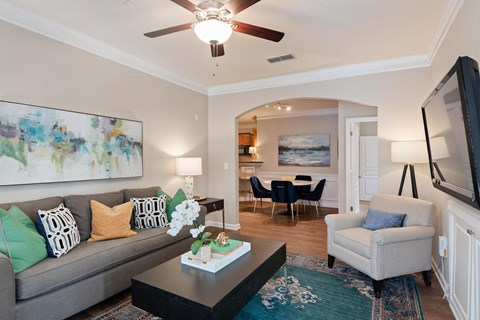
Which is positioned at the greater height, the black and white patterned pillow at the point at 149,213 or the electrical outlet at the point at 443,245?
the black and white patterned pillow at the point at 149,213

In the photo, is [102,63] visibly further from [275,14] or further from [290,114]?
[290,114]

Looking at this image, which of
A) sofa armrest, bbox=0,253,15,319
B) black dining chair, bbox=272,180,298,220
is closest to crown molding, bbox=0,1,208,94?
sofa armrest, bbox=0,253,15,319

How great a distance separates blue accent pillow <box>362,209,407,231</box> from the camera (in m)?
2.82

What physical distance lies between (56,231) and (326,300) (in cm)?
242

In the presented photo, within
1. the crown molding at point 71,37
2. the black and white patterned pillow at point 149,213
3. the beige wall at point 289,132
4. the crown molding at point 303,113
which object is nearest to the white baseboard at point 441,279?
the black and white patterned pillow at point 149,213

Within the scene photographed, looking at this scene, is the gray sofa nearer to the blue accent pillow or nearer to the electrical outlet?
the blue accent pillow

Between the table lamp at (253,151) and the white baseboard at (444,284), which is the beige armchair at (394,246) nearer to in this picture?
the white baseboard at (444,284)

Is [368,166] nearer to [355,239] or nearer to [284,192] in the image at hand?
[284,192]

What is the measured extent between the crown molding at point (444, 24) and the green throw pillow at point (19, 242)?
3.81m

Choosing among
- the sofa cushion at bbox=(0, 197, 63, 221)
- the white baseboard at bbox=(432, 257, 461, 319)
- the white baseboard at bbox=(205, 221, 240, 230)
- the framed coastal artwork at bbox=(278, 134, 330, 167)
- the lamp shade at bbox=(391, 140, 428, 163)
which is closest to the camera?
the white baseboard at bbox=(432, 257, 461, 319)

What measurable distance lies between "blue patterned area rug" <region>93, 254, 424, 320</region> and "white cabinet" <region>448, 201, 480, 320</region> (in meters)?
0.34

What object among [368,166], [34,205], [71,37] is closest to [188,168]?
[34,205]

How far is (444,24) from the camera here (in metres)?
2.49

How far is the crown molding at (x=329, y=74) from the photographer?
137 inches
